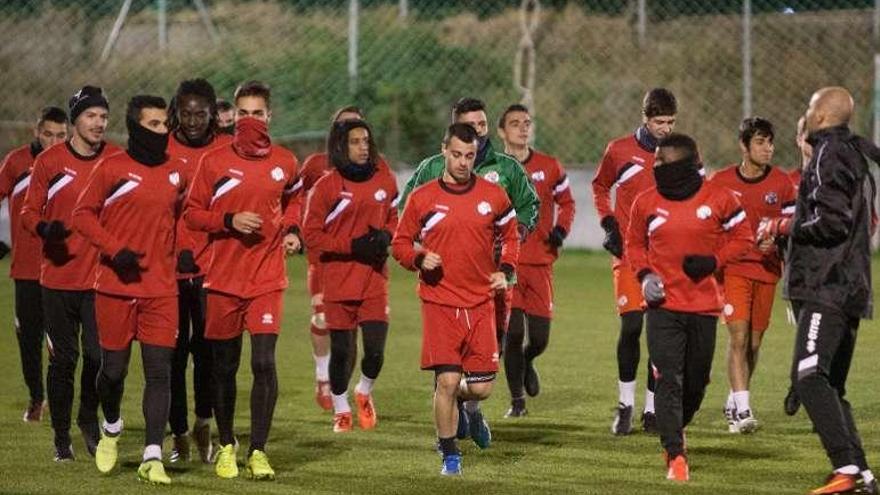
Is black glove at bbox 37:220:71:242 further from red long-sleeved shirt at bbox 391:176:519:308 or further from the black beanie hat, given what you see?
red long-sleeved shirt at bbox 391:176:519:308

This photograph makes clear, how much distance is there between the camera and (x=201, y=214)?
10.7m

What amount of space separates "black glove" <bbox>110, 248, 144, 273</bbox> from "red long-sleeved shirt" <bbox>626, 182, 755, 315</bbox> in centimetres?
271

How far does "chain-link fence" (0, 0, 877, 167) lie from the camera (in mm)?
28656

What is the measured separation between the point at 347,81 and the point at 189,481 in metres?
18.8

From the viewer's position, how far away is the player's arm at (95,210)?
34.2ft

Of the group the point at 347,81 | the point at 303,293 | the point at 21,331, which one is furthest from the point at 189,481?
the point at 347,81

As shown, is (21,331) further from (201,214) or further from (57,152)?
(201,214)

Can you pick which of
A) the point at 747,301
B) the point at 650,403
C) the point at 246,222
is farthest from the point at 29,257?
the point at 747,301

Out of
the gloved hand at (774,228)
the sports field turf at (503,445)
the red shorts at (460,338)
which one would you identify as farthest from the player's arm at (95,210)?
the gloved hand at (774,228)

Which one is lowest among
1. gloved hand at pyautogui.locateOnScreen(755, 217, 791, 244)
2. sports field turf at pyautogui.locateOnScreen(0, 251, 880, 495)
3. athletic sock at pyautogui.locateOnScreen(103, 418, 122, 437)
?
sports field turf at pyautogui.locateOnScreen(0, 251, 880, 495)

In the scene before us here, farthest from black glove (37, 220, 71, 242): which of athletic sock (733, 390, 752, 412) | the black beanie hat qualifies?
athletic sock (733, 390, 752, 412)

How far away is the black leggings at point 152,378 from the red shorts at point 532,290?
3401 millimetres

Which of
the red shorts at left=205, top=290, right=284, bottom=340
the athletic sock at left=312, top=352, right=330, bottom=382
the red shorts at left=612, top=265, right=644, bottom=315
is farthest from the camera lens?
the athletic sock at left=312, top=352, right=330, bottom=382

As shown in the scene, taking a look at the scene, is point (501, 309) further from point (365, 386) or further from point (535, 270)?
point (535, 270)
